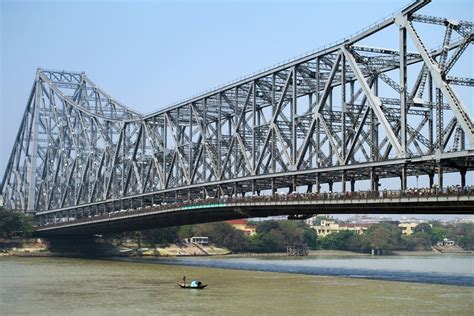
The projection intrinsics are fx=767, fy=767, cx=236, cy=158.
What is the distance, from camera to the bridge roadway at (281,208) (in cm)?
5869

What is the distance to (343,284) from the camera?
66188 mm

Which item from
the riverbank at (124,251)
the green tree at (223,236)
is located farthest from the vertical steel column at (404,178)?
the green tree at (223,236)

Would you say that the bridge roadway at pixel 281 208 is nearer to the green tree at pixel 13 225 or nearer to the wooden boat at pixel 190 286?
the green tree at pixel 13 225

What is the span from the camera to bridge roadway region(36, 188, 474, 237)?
5869cm

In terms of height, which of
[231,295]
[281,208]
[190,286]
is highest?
[281,208]

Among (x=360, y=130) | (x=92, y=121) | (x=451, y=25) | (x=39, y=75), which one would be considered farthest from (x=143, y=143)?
(x=451, y=25)

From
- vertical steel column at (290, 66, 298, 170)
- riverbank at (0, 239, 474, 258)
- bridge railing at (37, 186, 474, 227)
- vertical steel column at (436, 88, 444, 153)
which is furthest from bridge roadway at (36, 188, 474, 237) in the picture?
riverbank at (0, 239, 474, 258)

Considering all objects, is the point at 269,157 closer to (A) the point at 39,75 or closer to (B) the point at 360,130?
(B) the point at 360,130

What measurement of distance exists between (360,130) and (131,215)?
45.4m

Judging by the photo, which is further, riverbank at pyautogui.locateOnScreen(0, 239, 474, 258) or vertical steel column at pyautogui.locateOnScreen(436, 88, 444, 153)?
riverbank at pyautogui.locateOnScreen(0, 239, 474, 258)

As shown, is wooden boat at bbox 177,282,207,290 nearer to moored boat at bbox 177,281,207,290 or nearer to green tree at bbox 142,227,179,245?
moored boat at bbox 177,281,207,290

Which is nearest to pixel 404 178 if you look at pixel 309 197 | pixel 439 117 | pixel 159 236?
pixel 439 117

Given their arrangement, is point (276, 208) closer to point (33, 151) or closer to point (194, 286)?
point (194, 286)

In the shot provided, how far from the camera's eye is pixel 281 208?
7794 cm
